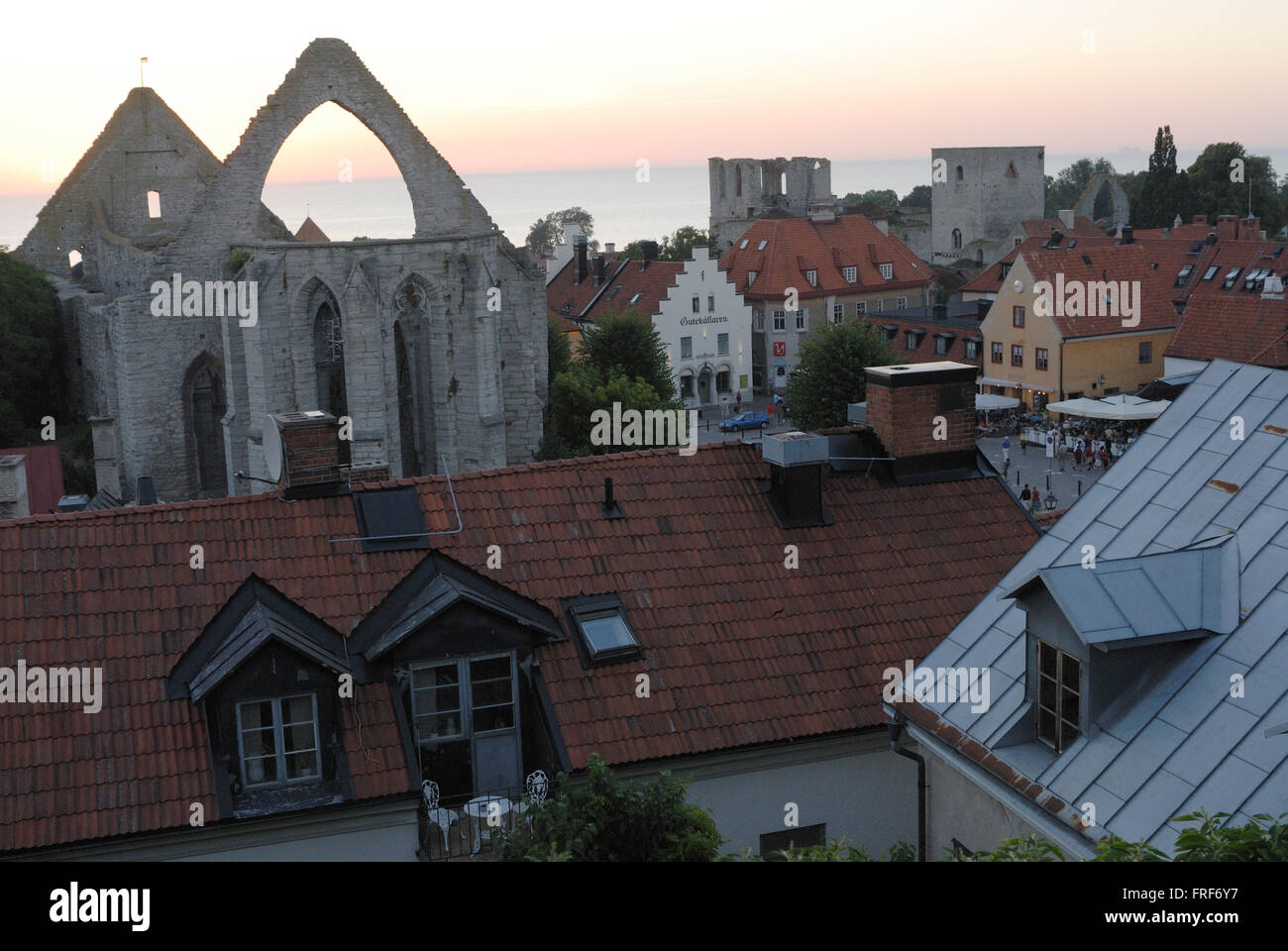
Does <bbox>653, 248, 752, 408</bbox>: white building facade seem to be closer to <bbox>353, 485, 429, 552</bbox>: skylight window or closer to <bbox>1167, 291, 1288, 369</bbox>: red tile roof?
<bbox>1167, 291, 1288, 369</bbox>: red tile roof

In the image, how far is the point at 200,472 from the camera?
39.6 metres

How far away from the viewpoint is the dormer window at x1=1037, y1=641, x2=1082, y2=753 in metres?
10.1

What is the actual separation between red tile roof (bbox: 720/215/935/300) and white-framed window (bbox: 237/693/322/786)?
63.2 m

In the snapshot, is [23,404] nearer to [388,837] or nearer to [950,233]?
[388,837]

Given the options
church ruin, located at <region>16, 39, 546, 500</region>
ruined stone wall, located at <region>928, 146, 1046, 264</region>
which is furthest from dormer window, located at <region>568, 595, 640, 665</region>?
ruined stone wall, located at <region>928, 146, 1046, 264</region>

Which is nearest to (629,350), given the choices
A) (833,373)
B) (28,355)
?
(833,373)

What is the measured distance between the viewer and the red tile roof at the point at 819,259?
2921 inches

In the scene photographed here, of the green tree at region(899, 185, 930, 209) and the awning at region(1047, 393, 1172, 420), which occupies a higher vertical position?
the green tree at region(899, 185, 930, 209)

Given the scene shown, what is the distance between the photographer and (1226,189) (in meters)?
107

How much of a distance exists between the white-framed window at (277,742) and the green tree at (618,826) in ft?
9.61

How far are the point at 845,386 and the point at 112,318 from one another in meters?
22.7

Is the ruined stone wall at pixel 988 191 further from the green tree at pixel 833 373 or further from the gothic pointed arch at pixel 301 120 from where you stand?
the gothic pointed arch at pixel 301 120
